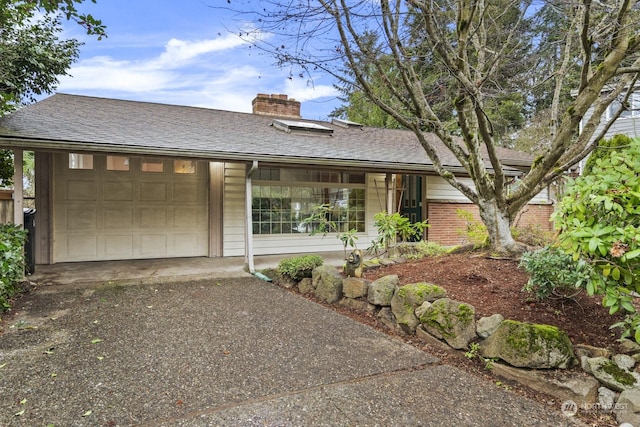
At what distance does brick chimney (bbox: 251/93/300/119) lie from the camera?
1185 centimetres

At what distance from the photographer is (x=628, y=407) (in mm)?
→ 2297

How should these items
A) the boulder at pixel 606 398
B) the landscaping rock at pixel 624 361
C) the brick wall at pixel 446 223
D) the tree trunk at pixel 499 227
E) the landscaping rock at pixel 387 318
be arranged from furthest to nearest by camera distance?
1. the brick wall at pixel 446 223
2. the tree trunk at pixel 499 227
3. the landscaping rock at pixel 387 318
4. the landscaping rock at pixel 624 361
5. the boulder at pixel 606 398

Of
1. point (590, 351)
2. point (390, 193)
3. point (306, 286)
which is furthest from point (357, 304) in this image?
point (390, 193)

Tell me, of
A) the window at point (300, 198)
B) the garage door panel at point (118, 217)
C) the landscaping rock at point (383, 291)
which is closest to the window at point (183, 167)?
the garage door panel at point (118, 217)

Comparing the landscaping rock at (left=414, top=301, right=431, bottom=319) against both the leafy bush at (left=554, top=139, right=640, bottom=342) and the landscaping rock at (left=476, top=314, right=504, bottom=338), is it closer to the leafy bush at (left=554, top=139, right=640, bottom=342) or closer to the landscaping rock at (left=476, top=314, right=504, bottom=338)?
the landscaping rock at (left=476, top=314, right=504, bottom=338)

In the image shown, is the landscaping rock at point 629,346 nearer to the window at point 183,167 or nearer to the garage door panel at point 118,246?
the window at point 183,167

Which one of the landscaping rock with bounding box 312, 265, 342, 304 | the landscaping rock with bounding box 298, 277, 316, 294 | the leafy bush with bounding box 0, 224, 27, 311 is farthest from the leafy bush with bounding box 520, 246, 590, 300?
the leafy bush with bounding box 0, 224, 27, 311

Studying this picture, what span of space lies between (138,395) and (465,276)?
361cm

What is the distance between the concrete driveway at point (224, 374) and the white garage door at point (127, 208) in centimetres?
291

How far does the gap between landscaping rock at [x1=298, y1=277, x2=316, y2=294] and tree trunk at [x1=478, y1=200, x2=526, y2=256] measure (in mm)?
2624

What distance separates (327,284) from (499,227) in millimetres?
2467

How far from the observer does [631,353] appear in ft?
8.95

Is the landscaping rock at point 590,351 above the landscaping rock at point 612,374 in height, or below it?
above

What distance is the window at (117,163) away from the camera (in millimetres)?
7387
